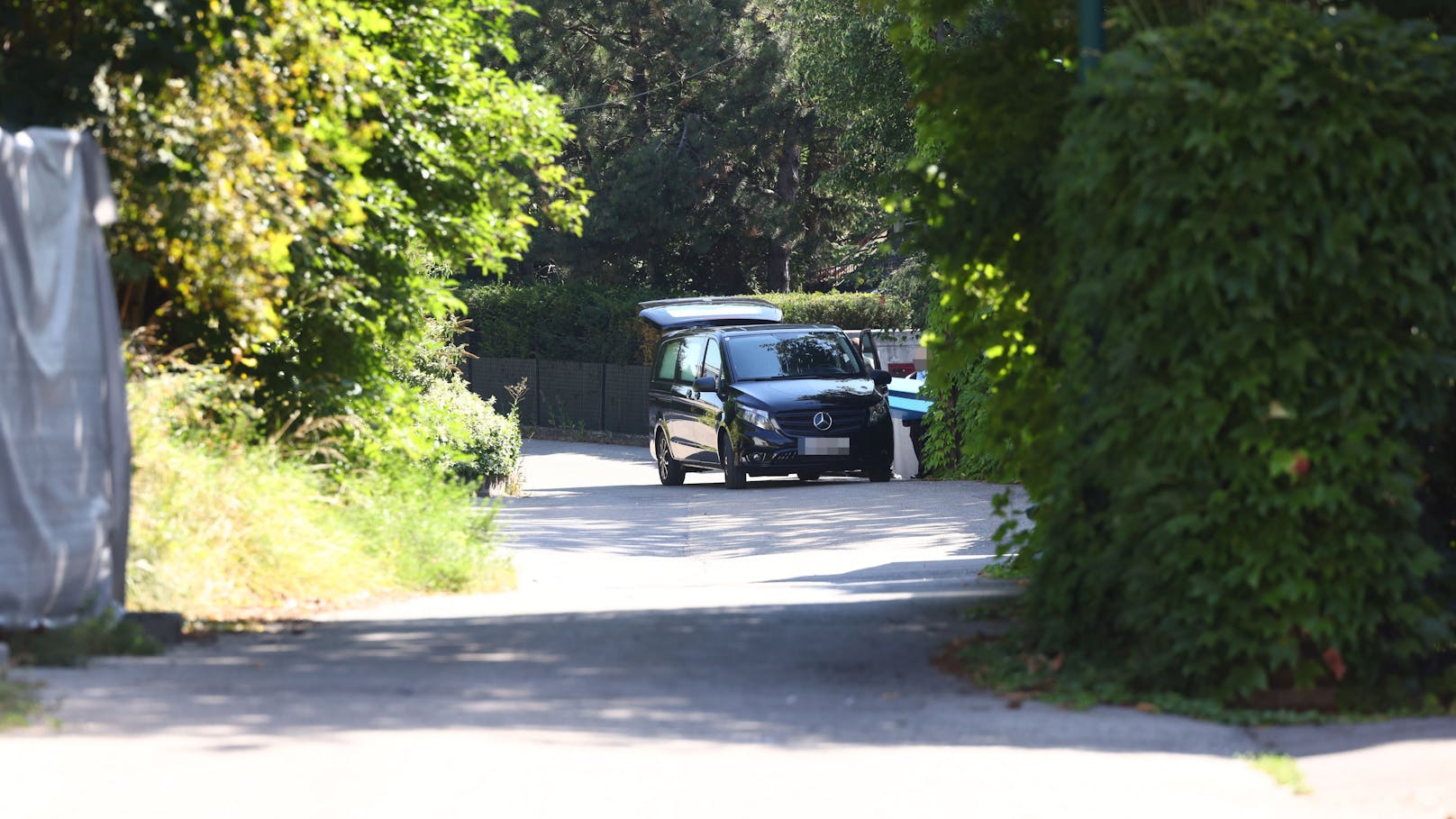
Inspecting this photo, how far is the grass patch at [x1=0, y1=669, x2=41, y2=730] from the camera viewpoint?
6020mm

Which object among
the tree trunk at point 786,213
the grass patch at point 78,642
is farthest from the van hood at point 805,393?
the tree trunk at point 786,213

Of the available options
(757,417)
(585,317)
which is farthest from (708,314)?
(585,317)

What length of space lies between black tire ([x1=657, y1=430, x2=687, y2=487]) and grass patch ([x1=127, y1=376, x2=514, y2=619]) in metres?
11.6

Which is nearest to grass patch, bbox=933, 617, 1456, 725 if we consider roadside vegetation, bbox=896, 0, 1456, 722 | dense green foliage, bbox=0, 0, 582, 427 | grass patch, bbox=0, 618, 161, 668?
roadside vegetation, bbox=896, 0, 1456, 722

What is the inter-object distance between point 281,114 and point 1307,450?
17.6ft

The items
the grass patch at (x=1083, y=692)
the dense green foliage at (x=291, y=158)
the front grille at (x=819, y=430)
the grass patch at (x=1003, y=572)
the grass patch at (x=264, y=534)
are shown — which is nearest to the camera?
the grass patch at (x=1083, y=692)

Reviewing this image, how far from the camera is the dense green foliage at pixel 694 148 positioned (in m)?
42.2

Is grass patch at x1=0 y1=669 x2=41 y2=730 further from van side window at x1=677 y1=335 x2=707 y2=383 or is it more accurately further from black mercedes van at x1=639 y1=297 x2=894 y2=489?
van side window at x1=677 y1=335 x2=707 y2=383

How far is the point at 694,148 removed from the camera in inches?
1693

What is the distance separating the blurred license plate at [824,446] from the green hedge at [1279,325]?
14.2 metres

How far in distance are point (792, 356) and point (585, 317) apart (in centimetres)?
1718

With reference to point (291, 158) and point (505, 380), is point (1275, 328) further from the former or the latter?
point (505, 380)

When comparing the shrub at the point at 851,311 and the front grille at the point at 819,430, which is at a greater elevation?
the shrub at the point at 851,311

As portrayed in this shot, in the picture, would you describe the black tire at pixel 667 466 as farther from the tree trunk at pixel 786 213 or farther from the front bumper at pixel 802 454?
the tree trunk at pixel 786 213
